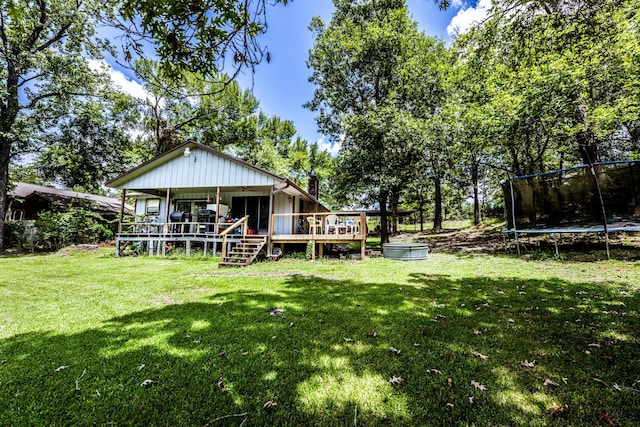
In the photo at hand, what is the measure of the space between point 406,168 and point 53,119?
2141cm

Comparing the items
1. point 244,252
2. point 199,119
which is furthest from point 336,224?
point 199,119

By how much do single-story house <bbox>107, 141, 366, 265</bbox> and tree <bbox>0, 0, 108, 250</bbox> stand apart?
647cm

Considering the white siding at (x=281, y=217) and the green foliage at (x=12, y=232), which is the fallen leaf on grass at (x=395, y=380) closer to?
the white siding at (x=281, y=217)

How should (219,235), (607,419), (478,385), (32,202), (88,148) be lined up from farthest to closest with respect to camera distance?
(32,202), (88,148), (219,235), (478,385), (607,419)

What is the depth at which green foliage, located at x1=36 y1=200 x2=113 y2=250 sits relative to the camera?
14.7m

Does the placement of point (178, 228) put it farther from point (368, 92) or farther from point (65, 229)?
point (368, 92)

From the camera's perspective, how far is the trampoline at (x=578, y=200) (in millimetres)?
8055

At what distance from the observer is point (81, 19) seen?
1466cm

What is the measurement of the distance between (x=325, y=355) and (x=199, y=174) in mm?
12201

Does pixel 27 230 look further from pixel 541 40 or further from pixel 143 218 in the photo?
pixel 541 40

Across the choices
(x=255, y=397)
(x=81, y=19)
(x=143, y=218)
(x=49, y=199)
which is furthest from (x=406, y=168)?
(x=49, y=199)

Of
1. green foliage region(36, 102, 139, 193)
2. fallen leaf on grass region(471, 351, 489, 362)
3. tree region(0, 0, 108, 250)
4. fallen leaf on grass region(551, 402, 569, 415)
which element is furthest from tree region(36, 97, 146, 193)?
fallen leaf on grass region(551, 402, 569, 415)

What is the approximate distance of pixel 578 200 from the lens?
29.0ft

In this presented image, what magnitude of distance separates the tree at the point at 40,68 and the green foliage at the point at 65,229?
174 cm
